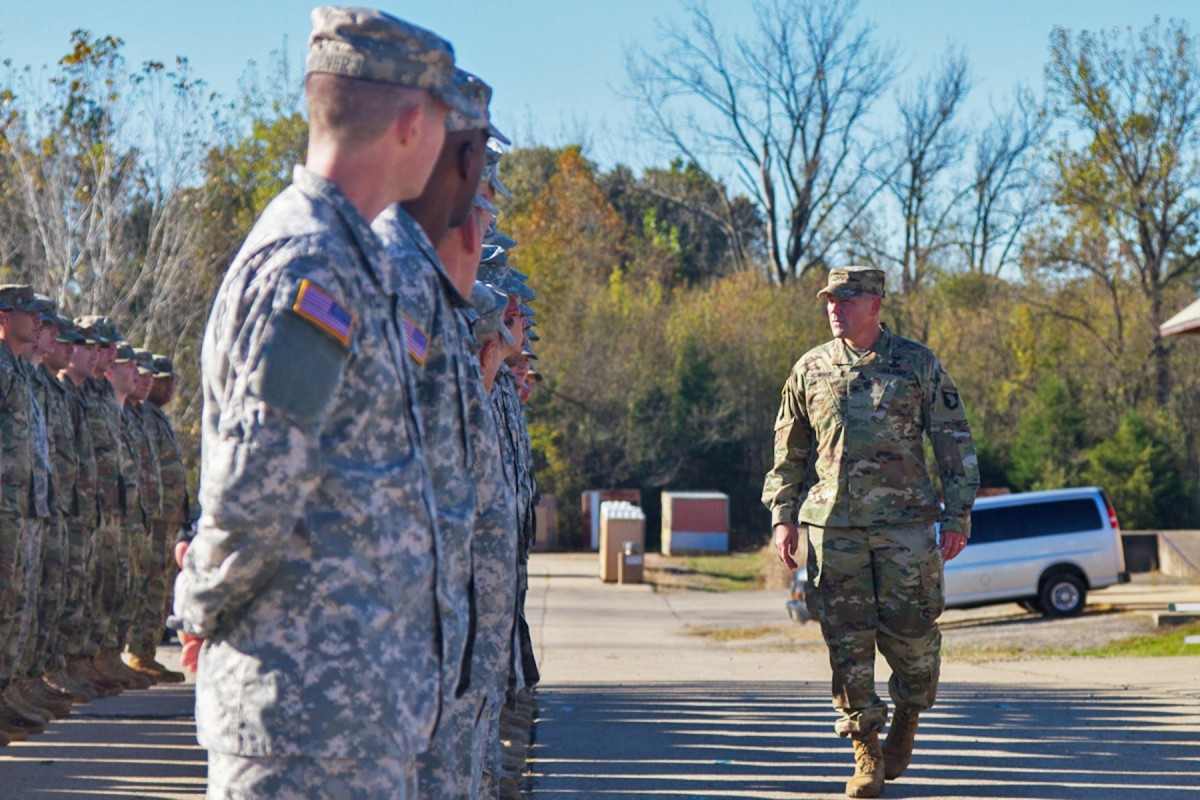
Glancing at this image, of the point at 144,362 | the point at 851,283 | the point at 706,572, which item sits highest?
the point at 144,362

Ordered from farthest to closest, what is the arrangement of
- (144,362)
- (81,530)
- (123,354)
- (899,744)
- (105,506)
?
(144,362) → (123,354) → (105,506) → (81,530) → (899,744)

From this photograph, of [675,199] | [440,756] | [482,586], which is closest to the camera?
[440,756]

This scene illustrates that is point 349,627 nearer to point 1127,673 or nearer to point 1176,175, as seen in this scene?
point 1127,673

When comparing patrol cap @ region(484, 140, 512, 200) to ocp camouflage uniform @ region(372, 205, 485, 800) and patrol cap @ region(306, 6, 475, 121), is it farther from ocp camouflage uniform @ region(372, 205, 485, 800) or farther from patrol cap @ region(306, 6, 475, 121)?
patrol cap @ region(306, 6, 475, 121)

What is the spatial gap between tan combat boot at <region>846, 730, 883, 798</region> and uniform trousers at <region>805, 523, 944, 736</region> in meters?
0.05

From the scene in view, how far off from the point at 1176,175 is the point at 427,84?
32245 millimetres

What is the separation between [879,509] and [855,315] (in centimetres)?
93

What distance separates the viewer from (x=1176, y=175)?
107 feet

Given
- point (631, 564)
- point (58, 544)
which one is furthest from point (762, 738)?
point (631, 564)

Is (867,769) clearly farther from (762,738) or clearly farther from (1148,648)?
(1148,648)

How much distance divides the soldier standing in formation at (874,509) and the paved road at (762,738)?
1.46 ft

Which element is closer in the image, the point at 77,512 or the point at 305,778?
the point at 305,778

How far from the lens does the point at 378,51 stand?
2.97 m

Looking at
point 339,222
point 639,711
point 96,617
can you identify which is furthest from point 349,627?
point 96,617
